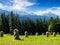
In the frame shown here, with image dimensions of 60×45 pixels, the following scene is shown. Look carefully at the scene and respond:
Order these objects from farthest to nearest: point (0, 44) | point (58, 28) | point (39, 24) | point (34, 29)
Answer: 1. point (39, 24)
2. point (34, 29)
3. point (58, 28)
4. point (0, 44)

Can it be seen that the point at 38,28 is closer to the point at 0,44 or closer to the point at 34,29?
the point at 34,29

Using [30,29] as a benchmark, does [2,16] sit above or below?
above

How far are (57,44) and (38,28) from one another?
114m

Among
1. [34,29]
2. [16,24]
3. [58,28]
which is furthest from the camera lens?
[34,29]

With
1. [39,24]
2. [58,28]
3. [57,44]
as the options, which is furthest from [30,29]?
[57,44]

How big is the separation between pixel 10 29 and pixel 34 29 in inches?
959

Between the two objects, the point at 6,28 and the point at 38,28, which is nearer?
the point at 6,28

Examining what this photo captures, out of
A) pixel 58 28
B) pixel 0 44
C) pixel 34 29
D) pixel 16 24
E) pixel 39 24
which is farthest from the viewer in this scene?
pixel 39 24

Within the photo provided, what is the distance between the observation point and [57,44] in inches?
1088

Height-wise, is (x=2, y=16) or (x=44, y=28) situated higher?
(x=2, y=16)

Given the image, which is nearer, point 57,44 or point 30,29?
point 57,44

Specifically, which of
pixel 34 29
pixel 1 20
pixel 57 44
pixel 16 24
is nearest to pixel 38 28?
A: pixel 34 29

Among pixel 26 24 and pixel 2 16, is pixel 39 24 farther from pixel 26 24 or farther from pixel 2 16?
pixel 2 16

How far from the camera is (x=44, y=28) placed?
142m
